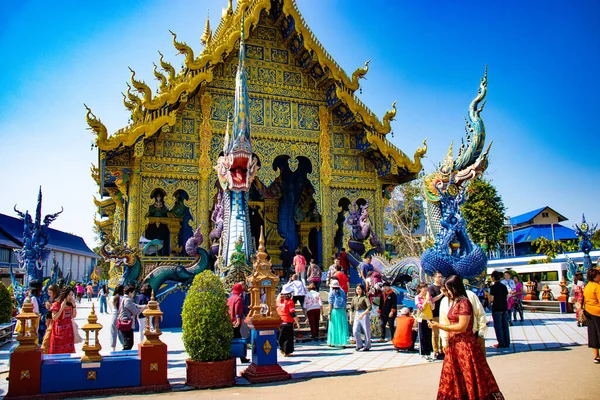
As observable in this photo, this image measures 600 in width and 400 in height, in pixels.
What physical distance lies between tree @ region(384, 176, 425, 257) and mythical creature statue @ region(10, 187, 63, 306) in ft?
69.3

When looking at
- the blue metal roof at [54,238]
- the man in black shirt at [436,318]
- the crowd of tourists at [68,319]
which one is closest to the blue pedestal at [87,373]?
the crowd of tourists at [68,319]

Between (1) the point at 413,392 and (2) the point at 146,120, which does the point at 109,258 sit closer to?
(2) the point at 146,120

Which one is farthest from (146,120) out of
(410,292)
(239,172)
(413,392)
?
(413,392)

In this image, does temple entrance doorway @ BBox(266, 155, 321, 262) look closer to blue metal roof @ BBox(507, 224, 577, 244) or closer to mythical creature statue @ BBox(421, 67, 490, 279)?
mythical creature statue @ BBox(421, 67, 490, 279)

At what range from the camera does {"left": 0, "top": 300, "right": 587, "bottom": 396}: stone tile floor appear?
23.5 feet

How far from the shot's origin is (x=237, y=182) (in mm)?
11961

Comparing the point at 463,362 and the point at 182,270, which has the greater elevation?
the point at 182,270

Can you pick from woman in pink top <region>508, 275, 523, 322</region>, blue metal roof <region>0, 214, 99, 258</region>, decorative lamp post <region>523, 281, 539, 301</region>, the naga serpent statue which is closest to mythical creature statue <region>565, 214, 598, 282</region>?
decorative lamp post <region>523, 281, 539, 301</region>

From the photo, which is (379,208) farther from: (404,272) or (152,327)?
(152,327)

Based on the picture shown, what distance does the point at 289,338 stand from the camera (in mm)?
8562

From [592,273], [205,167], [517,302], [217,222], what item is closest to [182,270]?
[217,222]

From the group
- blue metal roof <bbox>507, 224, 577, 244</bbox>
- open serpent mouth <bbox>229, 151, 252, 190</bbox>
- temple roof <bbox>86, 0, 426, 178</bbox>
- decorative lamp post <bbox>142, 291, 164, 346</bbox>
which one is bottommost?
decorative lamp post <bbox>142, 291, 164, 346</bbox>

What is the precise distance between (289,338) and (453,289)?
448 cm

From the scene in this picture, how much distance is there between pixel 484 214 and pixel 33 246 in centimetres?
2395
